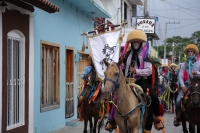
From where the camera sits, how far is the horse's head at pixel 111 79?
5.69m

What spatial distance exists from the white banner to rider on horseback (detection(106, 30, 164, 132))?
895 mm

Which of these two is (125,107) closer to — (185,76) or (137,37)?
(137,37)

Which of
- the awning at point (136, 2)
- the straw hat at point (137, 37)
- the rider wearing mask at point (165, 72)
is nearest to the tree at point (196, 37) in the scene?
the awning at point (136, 2)

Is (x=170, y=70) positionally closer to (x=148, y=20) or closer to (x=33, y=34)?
(x=148, y=20)

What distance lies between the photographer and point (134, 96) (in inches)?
266

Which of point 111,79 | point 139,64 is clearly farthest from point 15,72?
point 111,79

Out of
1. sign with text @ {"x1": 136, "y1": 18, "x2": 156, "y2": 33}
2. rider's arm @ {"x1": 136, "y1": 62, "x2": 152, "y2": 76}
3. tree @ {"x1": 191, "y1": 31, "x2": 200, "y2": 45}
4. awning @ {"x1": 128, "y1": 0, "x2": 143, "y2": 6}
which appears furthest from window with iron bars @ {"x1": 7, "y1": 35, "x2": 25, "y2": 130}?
tree @ {"x1": 191, "y1": 31, "x2": 200, "y2": 45}

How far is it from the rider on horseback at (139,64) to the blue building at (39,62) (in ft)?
8.47

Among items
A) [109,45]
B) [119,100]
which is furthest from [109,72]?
→ [109,45]

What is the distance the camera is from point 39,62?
33.9 ft

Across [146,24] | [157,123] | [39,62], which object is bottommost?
[157,123]

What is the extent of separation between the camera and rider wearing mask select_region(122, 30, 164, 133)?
7129 mm

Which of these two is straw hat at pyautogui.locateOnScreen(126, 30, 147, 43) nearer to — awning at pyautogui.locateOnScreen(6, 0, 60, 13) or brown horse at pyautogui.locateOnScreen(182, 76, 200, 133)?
brown horse at pyautogui.locateOnScreen(182, 76, 200, 133)

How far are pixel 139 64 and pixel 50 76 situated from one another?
5.08 metres
